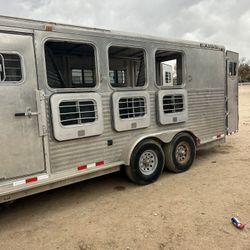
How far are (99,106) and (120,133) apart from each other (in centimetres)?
64

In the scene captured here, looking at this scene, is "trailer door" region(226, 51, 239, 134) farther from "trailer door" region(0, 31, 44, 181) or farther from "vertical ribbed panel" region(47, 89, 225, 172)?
"trailer door" region(0, 31, 44, 181)

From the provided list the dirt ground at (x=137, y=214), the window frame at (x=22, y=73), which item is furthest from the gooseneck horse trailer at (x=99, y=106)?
the dirt ground at (x=137, y=214)

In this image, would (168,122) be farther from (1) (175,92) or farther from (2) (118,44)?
(2) (118,44)

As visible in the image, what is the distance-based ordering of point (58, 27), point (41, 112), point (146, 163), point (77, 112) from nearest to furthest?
point (41, 112) → point (58, 27) → point (77, 112) → point (146, 163)

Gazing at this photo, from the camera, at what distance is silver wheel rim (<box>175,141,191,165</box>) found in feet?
16.4

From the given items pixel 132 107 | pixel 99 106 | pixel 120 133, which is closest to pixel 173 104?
pixel 132 107

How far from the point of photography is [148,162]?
4.52m

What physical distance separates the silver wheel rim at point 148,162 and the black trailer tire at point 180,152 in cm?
40

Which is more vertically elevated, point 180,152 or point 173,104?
point 173,104

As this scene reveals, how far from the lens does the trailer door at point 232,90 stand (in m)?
6.06

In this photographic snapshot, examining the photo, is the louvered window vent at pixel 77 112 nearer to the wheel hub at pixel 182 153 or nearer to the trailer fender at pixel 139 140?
the trailer fender at pixel 139 140

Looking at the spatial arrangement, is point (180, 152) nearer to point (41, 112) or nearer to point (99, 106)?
point (99, 106)

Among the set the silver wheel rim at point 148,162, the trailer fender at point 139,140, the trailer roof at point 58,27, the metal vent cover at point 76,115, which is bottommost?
the silver wheel rim at point 148,162

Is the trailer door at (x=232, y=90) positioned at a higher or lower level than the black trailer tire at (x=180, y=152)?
higher
